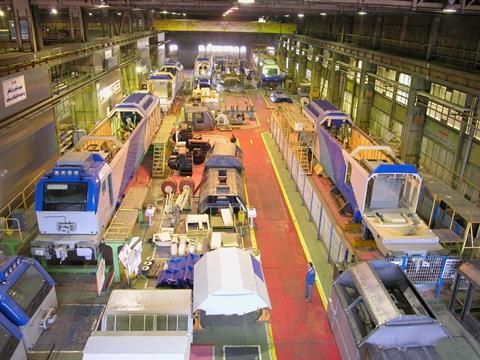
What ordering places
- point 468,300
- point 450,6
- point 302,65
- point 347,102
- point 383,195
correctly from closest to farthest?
point 468,300
point 383,195
point 450,6
point 347,102
point 302,65

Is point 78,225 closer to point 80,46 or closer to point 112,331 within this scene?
point 112,331

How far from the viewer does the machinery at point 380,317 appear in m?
7.63

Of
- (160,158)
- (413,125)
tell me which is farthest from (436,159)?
(160,158)

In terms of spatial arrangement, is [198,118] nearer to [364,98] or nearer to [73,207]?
[364,98]

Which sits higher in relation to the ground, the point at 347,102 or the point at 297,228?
the point at 347,102

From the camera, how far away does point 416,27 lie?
66.2ft

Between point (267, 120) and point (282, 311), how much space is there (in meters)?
19.7

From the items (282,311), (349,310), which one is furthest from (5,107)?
(349,310)

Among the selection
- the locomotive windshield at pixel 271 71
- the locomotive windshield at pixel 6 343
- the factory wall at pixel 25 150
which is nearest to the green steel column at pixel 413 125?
the factory wall at pixel 25 150

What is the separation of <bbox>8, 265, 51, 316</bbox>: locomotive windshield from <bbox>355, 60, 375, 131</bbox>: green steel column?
2033 cm

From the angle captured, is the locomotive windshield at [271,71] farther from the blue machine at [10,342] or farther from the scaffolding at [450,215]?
the blue machine at [10,342]

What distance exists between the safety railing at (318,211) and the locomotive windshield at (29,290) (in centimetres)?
741

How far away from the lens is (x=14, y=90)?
13.5 metres

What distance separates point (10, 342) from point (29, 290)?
1361 mm
